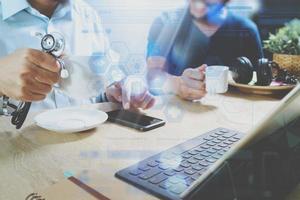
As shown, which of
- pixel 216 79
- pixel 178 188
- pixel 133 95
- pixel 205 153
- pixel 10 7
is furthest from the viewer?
pixel 10 7

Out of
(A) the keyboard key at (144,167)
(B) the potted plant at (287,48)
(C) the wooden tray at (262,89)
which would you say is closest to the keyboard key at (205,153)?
(A) the keyboard key at (144,167)

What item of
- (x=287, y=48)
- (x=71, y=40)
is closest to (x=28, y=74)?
(x=71, y=40)

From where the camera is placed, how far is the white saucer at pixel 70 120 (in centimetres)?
57

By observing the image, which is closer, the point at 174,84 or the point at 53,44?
the point at 53,44

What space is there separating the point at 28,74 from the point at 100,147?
200 mm

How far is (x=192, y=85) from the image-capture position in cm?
84

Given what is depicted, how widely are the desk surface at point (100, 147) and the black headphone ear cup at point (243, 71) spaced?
15 cm

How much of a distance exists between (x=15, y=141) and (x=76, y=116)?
14 cm

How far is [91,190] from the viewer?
38cm

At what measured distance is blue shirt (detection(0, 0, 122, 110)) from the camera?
728mm

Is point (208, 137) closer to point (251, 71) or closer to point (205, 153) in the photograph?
point (205, 153)

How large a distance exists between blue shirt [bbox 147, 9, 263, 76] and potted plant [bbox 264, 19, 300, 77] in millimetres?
427

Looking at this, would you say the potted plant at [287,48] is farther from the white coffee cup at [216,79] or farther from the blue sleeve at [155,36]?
the blue sleeve at [155,36]

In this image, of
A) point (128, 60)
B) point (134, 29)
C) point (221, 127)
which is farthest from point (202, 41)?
point (221, 127)
